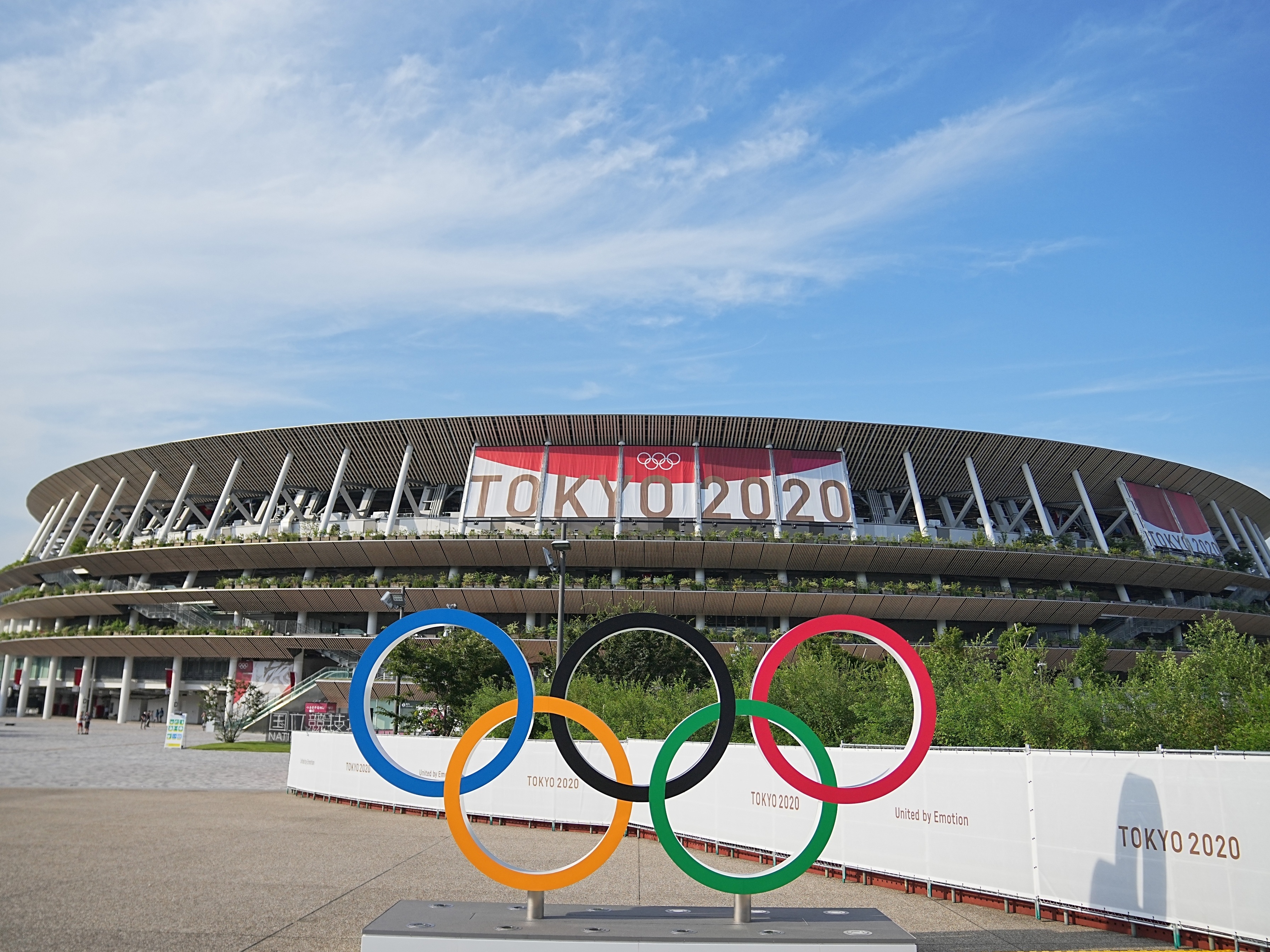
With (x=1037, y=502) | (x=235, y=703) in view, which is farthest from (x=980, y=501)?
(x=235, y=703)

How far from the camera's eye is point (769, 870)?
9328 mm

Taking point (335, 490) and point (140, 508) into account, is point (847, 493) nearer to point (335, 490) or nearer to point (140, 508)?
point (335, 490)

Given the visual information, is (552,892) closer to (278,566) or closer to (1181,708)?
(1181,708)

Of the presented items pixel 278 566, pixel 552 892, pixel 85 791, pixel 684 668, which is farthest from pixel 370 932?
pixel 278 566

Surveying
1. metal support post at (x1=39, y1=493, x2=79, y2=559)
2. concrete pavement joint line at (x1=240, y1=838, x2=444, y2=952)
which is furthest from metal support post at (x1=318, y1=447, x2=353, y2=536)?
concrete pavement joint line at (x1=240, y1=838, x2=444, y2=952)

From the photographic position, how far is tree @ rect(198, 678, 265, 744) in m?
50.3

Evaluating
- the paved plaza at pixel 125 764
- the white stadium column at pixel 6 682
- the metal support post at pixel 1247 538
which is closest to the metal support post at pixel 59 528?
the white stadium column at pixel 6 682

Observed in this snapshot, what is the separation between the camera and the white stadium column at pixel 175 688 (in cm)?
5762

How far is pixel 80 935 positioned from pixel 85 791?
57.6 ft

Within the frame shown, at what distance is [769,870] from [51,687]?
72.0m

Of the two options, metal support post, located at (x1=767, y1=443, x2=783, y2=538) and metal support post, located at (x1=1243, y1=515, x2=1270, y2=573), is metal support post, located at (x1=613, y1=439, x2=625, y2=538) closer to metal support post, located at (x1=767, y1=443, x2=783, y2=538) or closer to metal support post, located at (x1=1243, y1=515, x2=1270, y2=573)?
metal support post, located at (x1=767, y1=443, x2=783, y2=538)

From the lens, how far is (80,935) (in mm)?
8828

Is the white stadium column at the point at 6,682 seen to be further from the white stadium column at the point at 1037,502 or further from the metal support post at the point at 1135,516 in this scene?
the metal support post at the point at 1135,516

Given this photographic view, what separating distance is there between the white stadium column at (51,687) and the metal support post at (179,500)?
44.5ft
